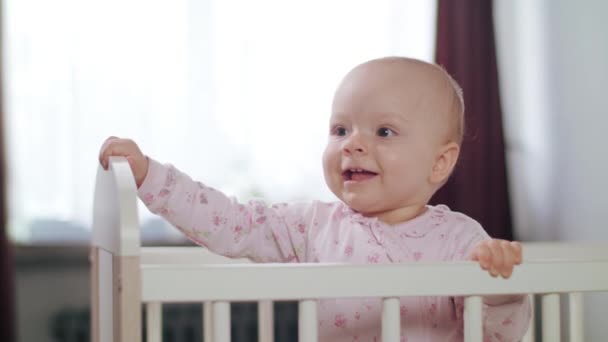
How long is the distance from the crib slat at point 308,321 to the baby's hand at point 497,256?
0.69 ft

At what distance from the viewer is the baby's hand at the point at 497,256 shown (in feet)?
3.42

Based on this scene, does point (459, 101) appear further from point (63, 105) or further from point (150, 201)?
point (63, 105)

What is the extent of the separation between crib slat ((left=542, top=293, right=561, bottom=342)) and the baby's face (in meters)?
0.27

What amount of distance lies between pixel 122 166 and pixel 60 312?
61.8 inches

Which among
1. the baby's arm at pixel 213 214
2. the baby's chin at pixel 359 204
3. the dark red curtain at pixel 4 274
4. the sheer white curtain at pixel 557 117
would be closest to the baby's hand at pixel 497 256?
the baby's chin at pixel 359 204

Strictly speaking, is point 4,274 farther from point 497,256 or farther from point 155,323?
point 497,256

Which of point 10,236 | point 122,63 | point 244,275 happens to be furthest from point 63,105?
point 244,275

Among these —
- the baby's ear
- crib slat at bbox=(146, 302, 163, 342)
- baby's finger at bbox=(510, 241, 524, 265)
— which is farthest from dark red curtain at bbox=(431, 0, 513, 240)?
crib slat at bbox=(146, 302, 163, 342)

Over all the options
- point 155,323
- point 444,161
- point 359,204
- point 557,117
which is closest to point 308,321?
point 155,323

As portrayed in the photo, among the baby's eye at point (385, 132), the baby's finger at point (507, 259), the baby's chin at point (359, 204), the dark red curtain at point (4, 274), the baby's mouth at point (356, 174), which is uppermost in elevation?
the baby's eye at point (385, 132)

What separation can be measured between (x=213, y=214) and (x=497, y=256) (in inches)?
16.0

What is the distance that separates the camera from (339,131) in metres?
1.29

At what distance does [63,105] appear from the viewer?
2508mm

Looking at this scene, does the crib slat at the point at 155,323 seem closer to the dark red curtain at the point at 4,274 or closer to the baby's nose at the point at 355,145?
the baby's nose at the point at 355,145
